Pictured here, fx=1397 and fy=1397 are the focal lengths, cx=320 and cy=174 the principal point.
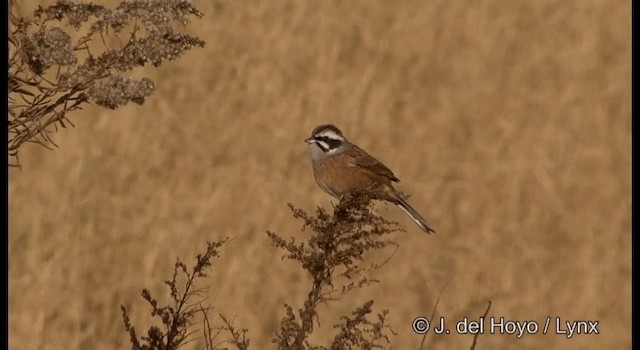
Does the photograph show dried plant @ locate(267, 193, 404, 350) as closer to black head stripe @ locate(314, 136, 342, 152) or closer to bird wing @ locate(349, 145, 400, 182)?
bird wing @ locate(349, 145, 400, 182)

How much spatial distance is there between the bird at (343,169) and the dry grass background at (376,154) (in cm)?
139

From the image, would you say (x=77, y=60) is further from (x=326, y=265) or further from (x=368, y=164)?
(x=368, y=164)

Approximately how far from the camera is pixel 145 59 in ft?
11.4

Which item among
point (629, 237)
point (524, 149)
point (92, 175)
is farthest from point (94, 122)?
point (629, 237)

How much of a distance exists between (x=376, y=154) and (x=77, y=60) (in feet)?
18.1

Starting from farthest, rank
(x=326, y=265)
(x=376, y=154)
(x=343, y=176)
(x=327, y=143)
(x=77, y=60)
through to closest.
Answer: (x=376, y=154) < (x=327, y=143) < (x=343, y=176) < (x=326, y=265) < (x=77, y=60)

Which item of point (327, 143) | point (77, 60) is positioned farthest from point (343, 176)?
point (77, 60)

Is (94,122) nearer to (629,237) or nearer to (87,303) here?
(87,303)

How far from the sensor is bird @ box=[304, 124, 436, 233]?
6.58 meters

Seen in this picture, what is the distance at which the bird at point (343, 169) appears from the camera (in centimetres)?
658

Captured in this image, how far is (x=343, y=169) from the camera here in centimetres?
661

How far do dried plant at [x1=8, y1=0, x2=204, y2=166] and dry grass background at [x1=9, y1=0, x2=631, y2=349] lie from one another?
12.9ft

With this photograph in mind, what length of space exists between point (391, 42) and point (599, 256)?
237cm

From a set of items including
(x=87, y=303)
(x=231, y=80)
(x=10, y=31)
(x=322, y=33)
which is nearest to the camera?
(x=10, y=31)
